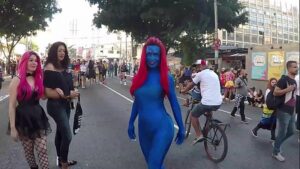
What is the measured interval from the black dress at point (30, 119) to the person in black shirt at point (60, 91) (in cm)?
44

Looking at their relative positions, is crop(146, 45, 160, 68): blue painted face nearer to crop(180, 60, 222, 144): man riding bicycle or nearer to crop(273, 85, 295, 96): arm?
crop(273, 85, 295, 96): arm

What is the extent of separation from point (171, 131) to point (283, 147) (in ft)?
14.4

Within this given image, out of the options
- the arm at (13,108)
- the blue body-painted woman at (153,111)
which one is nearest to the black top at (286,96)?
the blue body-painted woman at (153,111)

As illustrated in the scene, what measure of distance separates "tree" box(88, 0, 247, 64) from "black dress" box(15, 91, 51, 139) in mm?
24351

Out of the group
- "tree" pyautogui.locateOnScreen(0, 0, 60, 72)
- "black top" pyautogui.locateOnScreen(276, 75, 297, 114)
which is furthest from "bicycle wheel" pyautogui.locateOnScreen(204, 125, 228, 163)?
"tree" pyautogui.locateOnScreen(0, 0, 60, 72)

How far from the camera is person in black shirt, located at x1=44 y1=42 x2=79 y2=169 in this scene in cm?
540

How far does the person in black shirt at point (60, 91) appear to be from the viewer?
540 centimetres

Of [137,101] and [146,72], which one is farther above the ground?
[146,72]

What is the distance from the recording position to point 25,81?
191 inches

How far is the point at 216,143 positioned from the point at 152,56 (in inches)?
126

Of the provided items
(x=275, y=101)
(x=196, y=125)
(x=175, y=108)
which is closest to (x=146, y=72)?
(x=175, y=108)

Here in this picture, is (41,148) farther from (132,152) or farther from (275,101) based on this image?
(275,101)

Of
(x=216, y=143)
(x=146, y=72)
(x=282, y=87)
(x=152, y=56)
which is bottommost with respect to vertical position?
(x=216, y=143)

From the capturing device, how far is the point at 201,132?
7301mm
